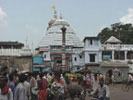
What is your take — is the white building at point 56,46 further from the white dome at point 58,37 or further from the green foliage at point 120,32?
the green foliage at point 120,32

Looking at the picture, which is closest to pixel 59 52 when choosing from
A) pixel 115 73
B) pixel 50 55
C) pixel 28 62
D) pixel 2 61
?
pixel 50 55

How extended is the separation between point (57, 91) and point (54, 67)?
110ft

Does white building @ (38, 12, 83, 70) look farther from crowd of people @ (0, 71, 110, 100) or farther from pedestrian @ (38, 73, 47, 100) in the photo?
pedestrian @ (38, 73, 47, 100)

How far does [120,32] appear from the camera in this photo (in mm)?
60438

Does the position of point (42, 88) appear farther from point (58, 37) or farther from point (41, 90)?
point (58, 37)

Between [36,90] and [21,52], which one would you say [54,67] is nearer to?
[21,52]

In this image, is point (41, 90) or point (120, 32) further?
point (120, 32)

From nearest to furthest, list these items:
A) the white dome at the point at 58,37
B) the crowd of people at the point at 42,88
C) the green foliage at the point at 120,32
→ the crowd of people at the point at 42,88
the white dome at the point at 58,37
the green foliage at the point at 120,32

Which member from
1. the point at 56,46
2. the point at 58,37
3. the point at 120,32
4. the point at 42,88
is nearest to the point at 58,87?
the point at 42,88

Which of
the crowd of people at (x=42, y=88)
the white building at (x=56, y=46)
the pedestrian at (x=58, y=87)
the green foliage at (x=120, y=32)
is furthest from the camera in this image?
the green foliage at (x=120, y=32)

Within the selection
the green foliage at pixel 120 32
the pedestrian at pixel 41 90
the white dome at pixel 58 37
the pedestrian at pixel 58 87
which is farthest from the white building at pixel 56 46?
the pedestrian at pixel 41 90

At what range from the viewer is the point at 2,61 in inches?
1640

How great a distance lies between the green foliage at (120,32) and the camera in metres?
56.4

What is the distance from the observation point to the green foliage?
185ft
